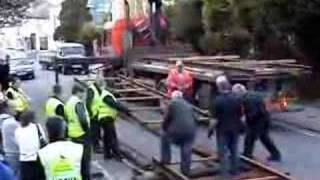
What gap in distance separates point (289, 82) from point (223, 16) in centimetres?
1381

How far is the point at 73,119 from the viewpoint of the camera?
511 inches

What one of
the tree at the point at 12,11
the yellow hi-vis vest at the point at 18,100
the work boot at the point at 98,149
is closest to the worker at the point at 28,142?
the yellow hi-vis vest at the point at 18,100

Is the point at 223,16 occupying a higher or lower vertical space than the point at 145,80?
higher

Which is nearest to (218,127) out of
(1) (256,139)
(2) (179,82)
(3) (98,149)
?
(1) (256,139)

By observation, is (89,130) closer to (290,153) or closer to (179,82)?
(290,153)

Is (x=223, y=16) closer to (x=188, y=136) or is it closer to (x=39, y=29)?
(x=188, y=136)

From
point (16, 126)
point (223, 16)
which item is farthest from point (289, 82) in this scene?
point (223, 16)

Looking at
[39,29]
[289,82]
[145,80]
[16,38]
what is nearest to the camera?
[289,82]

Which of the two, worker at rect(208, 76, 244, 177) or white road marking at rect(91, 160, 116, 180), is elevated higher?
worker at rect(208, 76, 244, 177)

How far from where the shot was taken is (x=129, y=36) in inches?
1259

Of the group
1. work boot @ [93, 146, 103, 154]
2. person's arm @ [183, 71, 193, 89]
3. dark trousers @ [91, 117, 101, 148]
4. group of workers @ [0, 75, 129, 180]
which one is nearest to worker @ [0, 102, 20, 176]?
group of workers @ [0, 75, 129, 180]

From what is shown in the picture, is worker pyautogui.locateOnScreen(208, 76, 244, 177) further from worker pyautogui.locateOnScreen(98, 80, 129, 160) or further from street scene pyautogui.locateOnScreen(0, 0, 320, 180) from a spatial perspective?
worker pyautogui.locateOnScreen(98, 80, 129, 160)

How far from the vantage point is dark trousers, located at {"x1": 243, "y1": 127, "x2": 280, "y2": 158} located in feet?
52.1

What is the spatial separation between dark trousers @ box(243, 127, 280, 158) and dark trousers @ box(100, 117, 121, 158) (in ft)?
9.24
